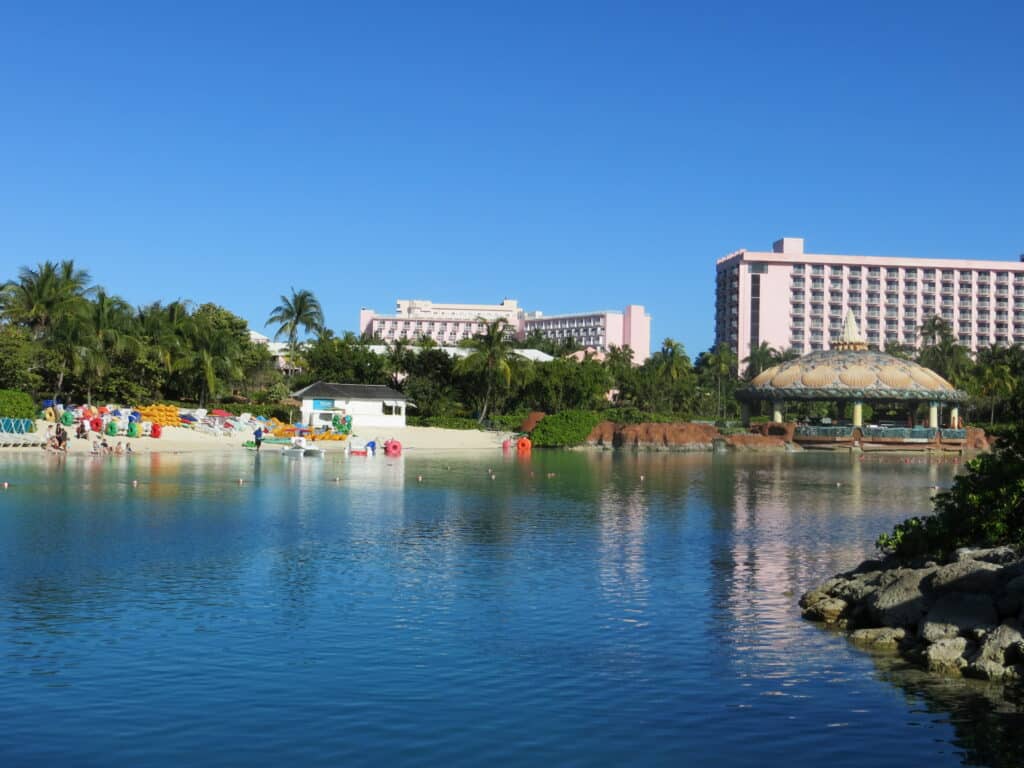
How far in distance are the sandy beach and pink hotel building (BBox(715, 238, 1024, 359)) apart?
10864 cm

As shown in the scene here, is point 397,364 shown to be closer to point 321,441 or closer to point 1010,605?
point 321,441

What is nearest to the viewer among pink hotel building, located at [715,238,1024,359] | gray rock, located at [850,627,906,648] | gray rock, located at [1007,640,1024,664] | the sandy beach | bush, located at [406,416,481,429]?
gray rock, located at [1007,640,1024,664]

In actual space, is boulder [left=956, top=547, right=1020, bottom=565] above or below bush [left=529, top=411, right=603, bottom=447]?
below

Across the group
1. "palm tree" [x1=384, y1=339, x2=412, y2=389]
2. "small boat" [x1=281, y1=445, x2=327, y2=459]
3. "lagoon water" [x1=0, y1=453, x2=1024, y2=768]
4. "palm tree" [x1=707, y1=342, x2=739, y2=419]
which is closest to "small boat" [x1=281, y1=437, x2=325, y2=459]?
"small boat" [x1=281, y1=445, x2=327, y2=459]

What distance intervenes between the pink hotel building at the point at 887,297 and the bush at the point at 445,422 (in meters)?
105

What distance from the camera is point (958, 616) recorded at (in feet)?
54.0

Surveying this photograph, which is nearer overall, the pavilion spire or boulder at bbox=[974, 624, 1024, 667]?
boulder at bbox=[974, 624, 1024, 667]

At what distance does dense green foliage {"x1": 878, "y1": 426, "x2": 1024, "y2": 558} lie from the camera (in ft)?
67.4

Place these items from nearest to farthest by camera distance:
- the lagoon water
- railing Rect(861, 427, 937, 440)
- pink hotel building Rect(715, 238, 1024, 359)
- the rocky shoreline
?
1. the lagoon water
2. the rocky shoreline
3. railing Rect(861, 427, 937, 440)
4. pink hotel building Rect(715, 238, 1024, 359)

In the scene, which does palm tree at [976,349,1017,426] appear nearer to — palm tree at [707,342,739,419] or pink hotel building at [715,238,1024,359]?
palm tree at [707,342,739,419]

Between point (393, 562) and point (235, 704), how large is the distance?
10617 millimetres

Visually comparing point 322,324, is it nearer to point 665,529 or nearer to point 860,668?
point 665,529

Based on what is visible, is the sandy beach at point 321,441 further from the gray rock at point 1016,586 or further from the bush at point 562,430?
the gray rock at point 1016,586

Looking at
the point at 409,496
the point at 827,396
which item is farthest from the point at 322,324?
the point at 409,496
